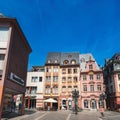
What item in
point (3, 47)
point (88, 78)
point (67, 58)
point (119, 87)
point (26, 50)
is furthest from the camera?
point (67, 58)

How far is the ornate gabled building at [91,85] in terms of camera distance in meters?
42.7

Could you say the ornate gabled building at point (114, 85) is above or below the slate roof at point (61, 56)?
below

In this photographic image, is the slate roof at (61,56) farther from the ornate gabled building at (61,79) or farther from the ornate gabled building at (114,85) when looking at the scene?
the ornate gabled building at (114,85)

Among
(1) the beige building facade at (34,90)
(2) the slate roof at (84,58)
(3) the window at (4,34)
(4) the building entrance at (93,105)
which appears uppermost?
(2) the slate roof at (84,58)

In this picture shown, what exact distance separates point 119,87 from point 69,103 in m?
14.6

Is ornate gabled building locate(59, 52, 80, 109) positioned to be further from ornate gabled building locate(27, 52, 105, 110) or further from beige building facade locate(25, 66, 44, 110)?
beige building facade locate(25, 66, 44, 110)

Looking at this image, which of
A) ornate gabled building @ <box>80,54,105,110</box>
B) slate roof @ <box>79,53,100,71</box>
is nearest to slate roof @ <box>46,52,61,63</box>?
slate roof @ <box>79,53,100,71</box>

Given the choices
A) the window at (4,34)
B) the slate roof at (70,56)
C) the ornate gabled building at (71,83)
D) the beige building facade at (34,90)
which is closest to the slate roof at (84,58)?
the ornate gabled building at (71,83)

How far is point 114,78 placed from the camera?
42125mm

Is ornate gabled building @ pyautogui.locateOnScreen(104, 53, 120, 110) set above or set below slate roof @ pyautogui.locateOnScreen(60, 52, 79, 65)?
below

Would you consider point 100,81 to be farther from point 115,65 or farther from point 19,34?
point 19,34

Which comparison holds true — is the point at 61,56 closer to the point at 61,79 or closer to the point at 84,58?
the point at 84,58

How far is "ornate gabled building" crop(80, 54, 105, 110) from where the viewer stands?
42669 mm

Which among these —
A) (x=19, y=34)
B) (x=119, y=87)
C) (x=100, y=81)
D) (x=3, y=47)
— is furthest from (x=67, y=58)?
(x=3, y=47)
